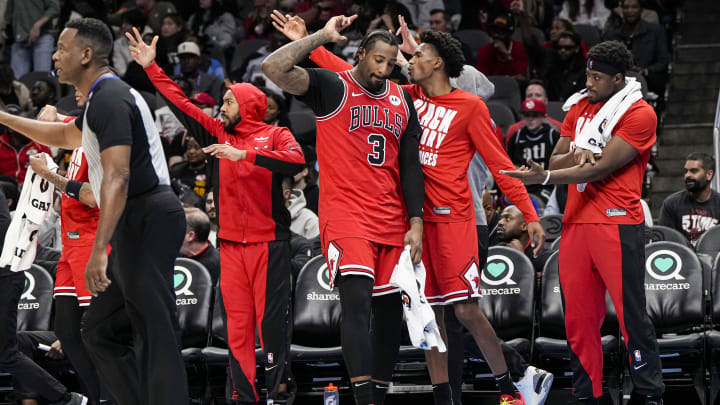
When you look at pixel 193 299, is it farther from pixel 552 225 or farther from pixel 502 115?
pixel 502 115

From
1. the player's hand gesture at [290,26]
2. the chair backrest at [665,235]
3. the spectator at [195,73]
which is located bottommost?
the chair backrest at [665,235]

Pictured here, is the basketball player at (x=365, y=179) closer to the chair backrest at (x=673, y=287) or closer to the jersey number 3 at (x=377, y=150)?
the jersey number 3 at (x=377, y=150)

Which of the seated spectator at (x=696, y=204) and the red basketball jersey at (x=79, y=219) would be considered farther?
the seated spectator at (x=696, y=204)

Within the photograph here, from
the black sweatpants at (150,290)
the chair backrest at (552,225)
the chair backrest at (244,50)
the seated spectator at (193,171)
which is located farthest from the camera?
the chair backrest at (244,50)

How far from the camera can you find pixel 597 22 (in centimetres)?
1282

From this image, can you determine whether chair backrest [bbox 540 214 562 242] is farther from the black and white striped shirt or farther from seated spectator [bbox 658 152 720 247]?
the black and white striped shirt

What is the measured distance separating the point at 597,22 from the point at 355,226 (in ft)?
28.5

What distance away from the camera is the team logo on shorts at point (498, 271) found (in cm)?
747

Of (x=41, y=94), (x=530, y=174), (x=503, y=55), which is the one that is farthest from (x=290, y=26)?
(x=41, y=94)

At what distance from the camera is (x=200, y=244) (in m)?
8.09

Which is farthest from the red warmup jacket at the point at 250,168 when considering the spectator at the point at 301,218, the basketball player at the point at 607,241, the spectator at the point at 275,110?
the spectator at the point at 275,110

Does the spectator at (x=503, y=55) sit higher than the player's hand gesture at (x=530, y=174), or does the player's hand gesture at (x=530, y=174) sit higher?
the spectator at (x=503, y=55)

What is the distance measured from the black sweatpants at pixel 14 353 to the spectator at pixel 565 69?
23.0 feet

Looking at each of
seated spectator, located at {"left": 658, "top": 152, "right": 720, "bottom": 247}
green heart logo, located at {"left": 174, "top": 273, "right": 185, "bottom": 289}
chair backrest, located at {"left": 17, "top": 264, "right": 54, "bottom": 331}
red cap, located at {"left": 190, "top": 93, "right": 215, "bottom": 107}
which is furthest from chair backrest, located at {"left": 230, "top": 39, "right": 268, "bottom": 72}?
seated spectator, located at {"left": 658, "top": 152, "right": 720, "bottom": 247}
